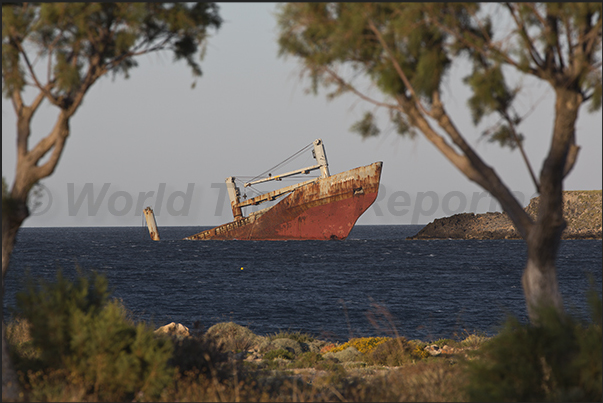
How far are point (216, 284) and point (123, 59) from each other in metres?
30.4

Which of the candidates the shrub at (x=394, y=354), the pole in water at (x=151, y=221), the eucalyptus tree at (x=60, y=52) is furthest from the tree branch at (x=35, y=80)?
the pole in water at (x=151, y=221)

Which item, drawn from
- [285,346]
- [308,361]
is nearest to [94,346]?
[308,361]

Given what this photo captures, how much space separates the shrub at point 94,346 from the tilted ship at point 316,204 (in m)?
50.2

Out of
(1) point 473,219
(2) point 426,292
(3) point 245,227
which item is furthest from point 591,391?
→ (1) point 473,219

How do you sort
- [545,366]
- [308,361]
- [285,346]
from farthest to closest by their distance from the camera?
[285,346]
[308,361]
[545,366]

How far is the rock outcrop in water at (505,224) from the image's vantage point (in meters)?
114

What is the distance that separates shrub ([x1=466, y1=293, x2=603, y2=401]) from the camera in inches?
212

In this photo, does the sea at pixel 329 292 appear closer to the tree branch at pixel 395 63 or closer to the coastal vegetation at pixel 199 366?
the coastal vegetation at pixel 199 366

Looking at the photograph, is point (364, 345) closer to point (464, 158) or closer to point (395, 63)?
point (464, 158)

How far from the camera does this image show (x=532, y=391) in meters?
5.55

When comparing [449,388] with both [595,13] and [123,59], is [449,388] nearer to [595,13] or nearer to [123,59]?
[595,13]

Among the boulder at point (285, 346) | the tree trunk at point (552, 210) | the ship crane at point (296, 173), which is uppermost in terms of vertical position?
the ship crane at point (296, 173)

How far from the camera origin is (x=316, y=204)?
59969mm

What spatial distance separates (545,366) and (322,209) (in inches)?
2153
